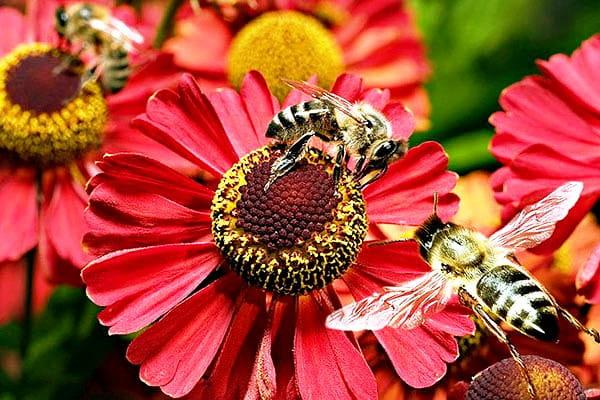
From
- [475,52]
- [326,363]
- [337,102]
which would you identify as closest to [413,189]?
[337,102]

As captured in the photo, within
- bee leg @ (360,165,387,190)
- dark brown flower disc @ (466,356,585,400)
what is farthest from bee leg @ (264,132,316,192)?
dark brown flower disc @ (466,356,585,400)

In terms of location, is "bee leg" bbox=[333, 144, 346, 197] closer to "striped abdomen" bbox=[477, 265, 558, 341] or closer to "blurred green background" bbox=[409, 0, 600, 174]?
"striped abdomen" bbox=[477, 265, 558, 341]

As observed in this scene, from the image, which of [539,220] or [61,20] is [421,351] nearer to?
[539,220]

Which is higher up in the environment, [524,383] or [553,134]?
[553,134]

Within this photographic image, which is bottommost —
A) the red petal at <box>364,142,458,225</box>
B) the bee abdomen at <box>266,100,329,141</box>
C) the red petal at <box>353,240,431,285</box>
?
the red petal at <box>353,240,431,285</box>

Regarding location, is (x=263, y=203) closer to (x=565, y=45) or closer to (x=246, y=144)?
(x=246, y=144)

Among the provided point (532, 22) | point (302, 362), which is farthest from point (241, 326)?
point (532, 22)

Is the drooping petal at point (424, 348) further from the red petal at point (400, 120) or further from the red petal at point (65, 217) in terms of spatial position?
the red petal at point (65, 217)

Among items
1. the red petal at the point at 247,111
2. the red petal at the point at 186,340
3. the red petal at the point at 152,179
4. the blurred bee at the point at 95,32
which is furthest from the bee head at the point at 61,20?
the red petal at the point at 186,340
